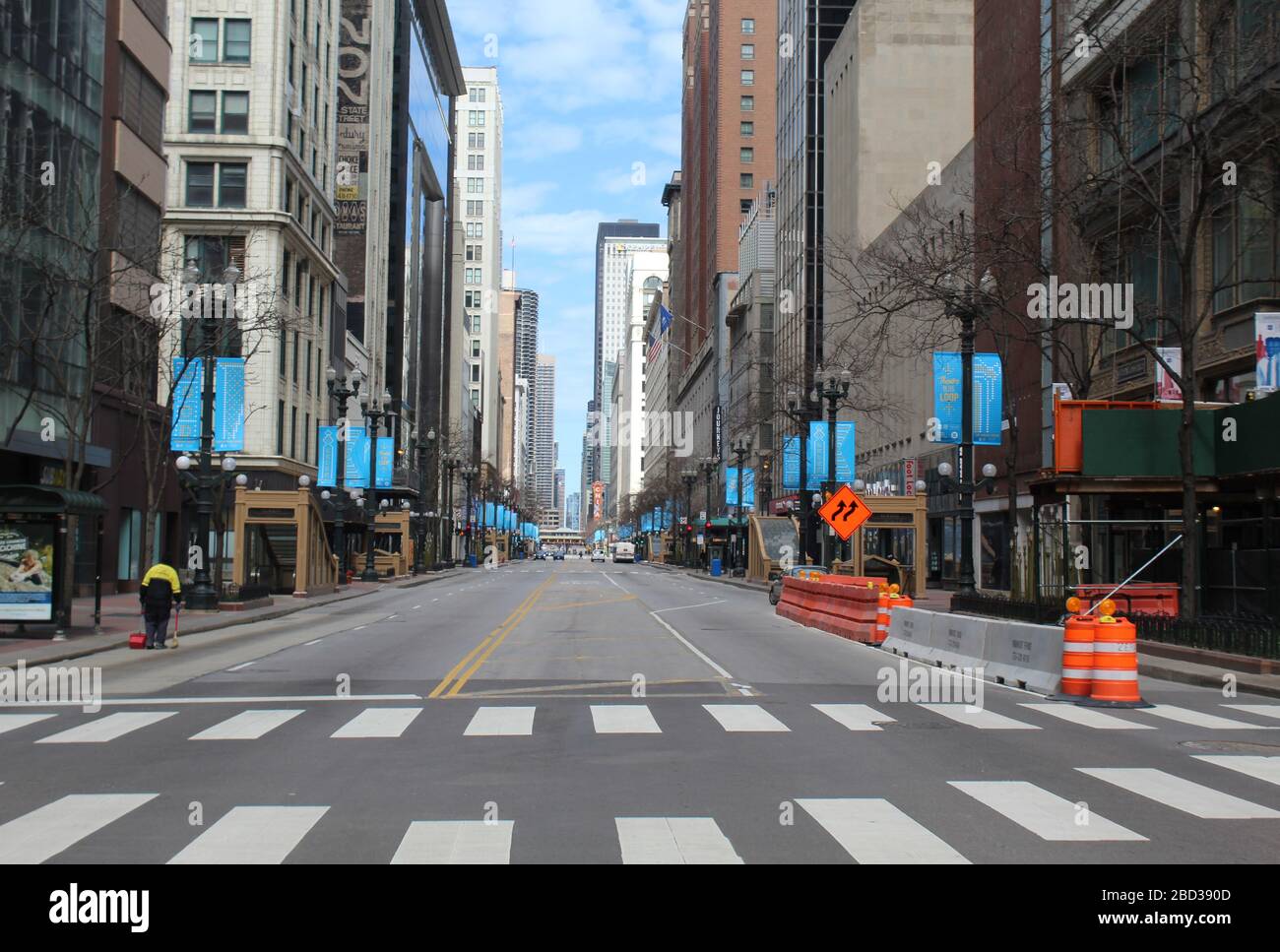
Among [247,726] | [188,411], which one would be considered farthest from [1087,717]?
[188,411]

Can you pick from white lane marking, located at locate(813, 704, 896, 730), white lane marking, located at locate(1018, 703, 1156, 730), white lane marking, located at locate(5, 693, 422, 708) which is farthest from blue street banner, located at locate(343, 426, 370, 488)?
white lane marking, located at locate(1018, 703, 1156, 730)

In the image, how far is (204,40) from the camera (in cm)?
5634

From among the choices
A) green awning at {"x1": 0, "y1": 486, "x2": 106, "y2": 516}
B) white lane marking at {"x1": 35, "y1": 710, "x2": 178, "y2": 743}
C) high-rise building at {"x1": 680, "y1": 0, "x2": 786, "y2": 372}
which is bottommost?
white lane marking at {"x1": 35, "y1": 710, "x2": 178, "y2": 743}

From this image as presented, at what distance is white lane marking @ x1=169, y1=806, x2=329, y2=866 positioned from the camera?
23.4 feet

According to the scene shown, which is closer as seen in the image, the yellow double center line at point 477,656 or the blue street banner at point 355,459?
the yellow double center line at point 477,656

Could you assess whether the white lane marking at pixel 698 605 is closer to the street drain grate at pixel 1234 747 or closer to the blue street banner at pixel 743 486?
the street drain grate at pixel 1234 747

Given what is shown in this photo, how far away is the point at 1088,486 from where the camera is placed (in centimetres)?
2527

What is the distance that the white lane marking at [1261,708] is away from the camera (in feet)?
47.9

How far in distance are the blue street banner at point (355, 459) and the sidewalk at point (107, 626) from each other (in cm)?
1106

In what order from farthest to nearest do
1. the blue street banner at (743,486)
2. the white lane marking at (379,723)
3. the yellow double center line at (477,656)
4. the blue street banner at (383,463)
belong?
the blue street banner at (743,486) < the blue street banner at (383,463) < the yellow double center line at (477,656) < the white lane marking at (379,723)

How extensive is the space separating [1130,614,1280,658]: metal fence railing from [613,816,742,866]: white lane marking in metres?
13.4

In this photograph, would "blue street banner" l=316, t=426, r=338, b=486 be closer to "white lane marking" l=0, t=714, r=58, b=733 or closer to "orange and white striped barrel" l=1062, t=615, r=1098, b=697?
"white lane marking" l=0, t=714, r=58, b=733

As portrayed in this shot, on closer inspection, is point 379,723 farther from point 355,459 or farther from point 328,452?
point 328,452

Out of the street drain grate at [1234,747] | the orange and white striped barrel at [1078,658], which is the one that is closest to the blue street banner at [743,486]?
the orange and white striped barrel at [1078,658]
